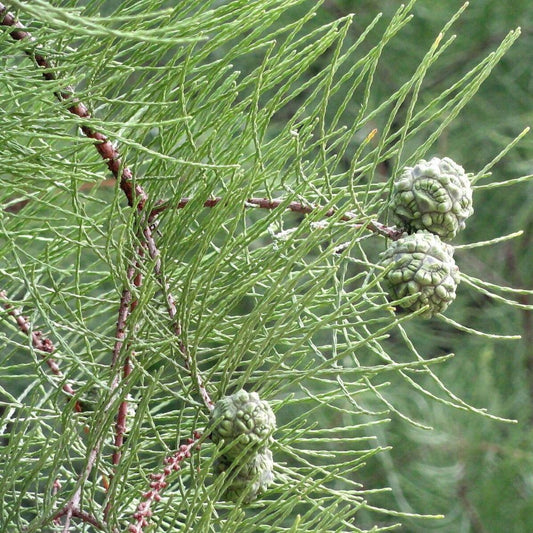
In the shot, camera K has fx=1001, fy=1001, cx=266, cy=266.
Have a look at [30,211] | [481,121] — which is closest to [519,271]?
[481,121]

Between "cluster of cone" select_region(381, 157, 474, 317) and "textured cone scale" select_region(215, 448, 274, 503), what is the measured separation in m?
0.11

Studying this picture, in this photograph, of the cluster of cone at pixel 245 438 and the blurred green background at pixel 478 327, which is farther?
the blurred green background at pixel 478 327

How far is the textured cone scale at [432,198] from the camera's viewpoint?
1.80 ft

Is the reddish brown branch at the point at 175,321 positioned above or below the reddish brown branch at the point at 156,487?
above

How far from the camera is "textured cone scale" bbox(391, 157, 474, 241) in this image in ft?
1.80

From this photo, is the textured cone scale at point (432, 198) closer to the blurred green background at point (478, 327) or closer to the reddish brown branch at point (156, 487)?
the reddish brown branch at point (156, 487)

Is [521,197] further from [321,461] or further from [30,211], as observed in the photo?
[30,211]

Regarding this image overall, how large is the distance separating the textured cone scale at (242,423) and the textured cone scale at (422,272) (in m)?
0.09

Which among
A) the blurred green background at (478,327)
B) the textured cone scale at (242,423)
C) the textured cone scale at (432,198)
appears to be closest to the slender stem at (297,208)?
the textured cone scale at (432,198)

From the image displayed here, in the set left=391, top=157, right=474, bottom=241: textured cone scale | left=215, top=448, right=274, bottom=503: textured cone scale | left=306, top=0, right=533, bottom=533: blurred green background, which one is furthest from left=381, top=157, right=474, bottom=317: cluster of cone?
left=306, top=0, right=533, bottom=533: blurred green background

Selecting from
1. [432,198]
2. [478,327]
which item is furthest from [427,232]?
[478,327]

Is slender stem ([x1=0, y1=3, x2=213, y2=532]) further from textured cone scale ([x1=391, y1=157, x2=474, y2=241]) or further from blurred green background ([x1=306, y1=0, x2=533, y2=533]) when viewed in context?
blurred green background ([x1=306, y1=0, x2=533, y2=533])

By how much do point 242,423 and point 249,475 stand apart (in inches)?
1.2

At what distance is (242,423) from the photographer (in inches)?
19.5
